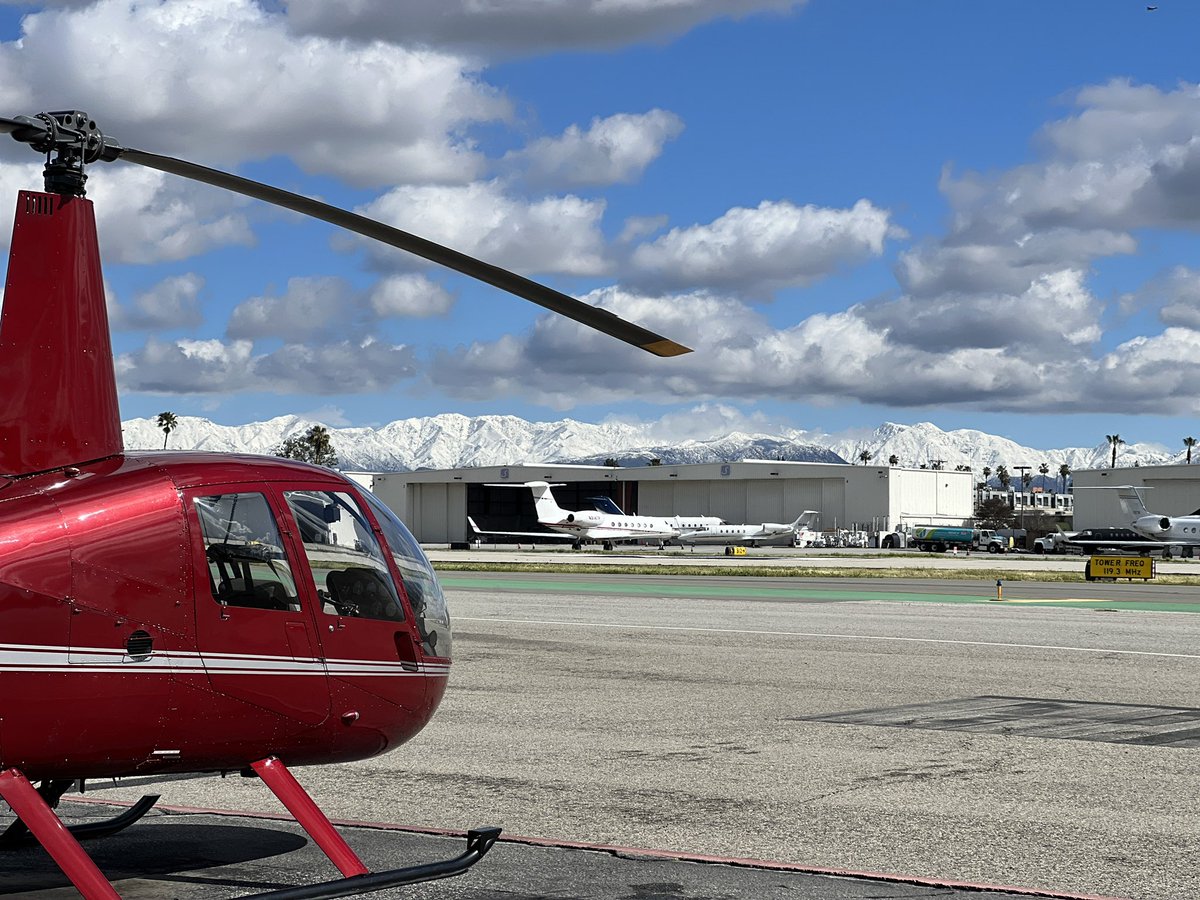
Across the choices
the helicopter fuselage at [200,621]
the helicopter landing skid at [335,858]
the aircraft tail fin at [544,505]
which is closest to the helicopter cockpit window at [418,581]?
the helicopter fuselage at [200,621]

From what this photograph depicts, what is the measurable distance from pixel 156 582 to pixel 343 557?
1.12m

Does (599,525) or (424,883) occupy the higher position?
(599,525)

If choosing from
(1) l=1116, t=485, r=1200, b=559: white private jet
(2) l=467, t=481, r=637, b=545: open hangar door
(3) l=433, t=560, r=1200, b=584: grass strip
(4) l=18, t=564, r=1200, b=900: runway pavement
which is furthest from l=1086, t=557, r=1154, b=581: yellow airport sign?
(2) l=467, t=481, r=637, b=545: open hangar door

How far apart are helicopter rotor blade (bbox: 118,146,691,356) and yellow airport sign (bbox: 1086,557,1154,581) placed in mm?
43831

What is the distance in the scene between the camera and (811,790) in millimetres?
10070

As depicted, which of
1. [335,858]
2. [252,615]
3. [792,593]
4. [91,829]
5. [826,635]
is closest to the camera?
[335,858]

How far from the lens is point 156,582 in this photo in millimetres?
6328

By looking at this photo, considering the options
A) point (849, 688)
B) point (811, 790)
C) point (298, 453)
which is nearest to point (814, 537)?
point (298, 453)

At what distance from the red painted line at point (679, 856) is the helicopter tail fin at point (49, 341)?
3.33 m

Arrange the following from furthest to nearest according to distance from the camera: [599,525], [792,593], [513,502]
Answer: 1. [513,502]
2. [599,525]
3. [792,593]

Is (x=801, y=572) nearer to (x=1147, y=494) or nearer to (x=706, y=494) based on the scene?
(x=1147, y=494)

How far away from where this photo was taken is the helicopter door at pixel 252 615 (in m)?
6.53

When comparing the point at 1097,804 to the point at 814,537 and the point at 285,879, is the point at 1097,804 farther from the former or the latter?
the point at 814,537

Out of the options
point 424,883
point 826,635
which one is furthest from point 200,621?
point 826,635
